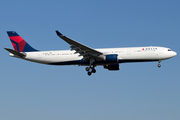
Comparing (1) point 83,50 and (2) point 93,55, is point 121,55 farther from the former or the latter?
(1) point 83,50

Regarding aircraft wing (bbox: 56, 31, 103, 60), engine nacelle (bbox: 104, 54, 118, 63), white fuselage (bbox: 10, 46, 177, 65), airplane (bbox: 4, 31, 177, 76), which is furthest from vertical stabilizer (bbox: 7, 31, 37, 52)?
engine nacelle (bbox: 104, 54, 118, 63)

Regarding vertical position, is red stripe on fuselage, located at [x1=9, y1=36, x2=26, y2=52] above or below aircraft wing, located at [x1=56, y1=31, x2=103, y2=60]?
above

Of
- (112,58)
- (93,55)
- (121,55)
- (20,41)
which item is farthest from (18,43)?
(121,55)

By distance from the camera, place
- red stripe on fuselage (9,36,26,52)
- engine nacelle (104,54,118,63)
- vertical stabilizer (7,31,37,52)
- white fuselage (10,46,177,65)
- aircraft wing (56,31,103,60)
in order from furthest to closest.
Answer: red stripe on fuselage (9,36,26,52), vertical stabilizer (7,31,37,52), white fuselage (10,46,177,65), engine nacelle (104,54,118,63), aircraft wing (56,31,103,60)

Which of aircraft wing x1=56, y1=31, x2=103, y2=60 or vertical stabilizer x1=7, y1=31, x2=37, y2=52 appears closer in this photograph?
aircraft wing x1=56, y1=31, x2=103, y2=60

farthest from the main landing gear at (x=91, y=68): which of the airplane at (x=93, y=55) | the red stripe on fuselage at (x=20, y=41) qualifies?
the red stripe on fuselage at (x=20, y=41)

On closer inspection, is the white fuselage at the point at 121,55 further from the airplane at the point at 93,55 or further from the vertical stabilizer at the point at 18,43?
the vertical stabilizer at the point at 18,43

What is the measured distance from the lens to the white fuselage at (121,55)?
41219 mm

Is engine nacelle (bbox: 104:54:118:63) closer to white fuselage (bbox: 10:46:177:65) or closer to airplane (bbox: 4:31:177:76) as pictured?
airplane (bbox: 4:31:177:76)

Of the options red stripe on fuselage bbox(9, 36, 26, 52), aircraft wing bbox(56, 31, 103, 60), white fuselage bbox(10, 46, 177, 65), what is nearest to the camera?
aircraft wing bbox(56, 31, 103, 60)

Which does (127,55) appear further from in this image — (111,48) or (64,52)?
(64,52)

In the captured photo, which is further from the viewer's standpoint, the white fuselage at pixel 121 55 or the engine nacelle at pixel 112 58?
the white fuselage at pixel 121 55

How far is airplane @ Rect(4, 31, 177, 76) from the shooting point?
4075 cm

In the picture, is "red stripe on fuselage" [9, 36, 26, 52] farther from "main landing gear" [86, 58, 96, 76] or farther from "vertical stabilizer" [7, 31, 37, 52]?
"main landing gear" [86, 58, 96, 76]
